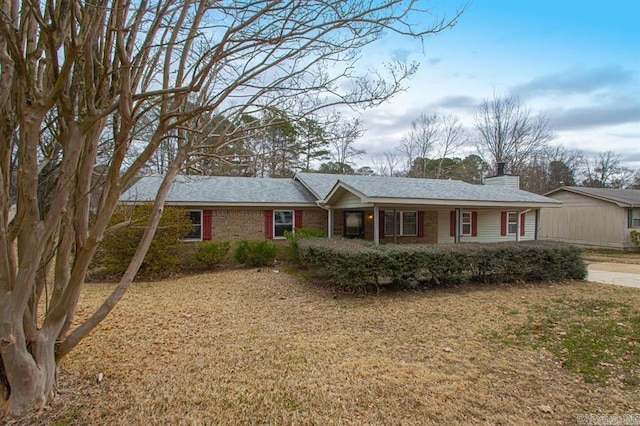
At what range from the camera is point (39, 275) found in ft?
11.1

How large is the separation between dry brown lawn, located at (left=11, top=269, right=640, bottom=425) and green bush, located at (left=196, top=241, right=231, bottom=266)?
164 inches

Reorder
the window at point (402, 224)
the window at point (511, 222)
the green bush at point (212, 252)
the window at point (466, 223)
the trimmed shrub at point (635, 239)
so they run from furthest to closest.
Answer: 1. the window at point (511, 222)
2. the trimmed shrub at point (635, 239)
3. the window at point (466, 223)
4. the window at point (402, 224)
5. the green bush at point (212, 252)

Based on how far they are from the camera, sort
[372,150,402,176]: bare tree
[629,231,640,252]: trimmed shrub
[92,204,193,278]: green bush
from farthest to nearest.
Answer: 1. [372,150,402,176]: bare tree
2. [629,231,640,252]: trimmed shrub
3. [92,204,193,278]: green bush

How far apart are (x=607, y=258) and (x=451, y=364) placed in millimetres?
16247

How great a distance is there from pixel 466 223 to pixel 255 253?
36.5 ft

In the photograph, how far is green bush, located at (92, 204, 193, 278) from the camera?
10.0 metres

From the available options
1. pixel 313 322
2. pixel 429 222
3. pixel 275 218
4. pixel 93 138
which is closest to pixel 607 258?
pixel 429 222

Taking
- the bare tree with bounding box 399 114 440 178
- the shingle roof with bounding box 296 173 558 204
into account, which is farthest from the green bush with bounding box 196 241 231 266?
the bare tree with bounding box 399 114 440 178

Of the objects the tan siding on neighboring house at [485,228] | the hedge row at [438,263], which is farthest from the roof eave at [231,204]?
the tan siding on neighboring house at [485,228]

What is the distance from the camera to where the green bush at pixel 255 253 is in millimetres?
11930

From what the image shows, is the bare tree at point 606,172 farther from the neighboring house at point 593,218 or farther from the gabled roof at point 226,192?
the gabled roof at point 226,192

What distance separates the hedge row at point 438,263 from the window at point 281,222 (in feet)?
15.5

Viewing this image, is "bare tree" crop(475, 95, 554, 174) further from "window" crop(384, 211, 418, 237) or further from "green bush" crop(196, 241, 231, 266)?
"green bush" crop(196, 241, 231, 266)

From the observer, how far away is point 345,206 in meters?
13.2
